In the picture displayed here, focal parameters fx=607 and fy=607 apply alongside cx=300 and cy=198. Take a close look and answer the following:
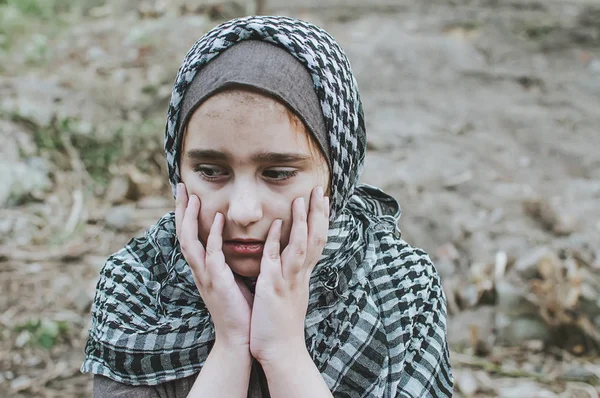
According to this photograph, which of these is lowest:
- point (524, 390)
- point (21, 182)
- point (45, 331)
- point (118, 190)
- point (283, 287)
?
point (524, 390)

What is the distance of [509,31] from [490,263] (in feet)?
18.6

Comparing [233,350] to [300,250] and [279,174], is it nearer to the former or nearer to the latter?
[300,250]

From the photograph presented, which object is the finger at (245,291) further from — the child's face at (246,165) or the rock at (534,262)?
the rock at (534,262)

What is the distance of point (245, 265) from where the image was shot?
1.65 metres

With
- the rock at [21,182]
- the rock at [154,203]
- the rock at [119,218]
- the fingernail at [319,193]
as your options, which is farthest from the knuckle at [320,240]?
the rock at [21,182]

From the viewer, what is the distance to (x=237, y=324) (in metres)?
1.61

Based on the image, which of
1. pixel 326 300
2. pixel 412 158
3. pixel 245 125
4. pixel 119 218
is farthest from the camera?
pixel 412 158

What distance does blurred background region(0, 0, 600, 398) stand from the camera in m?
3.61

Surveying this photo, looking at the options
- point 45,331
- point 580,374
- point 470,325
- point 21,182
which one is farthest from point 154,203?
point 580,374

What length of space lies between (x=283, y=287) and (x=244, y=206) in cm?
25

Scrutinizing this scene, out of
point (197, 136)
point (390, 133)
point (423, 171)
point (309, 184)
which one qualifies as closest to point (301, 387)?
point (309, 184)

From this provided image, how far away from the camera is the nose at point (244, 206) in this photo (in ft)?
4.95

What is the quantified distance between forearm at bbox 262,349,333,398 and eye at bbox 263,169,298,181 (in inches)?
18.3

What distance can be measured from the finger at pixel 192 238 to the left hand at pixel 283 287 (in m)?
0.17
